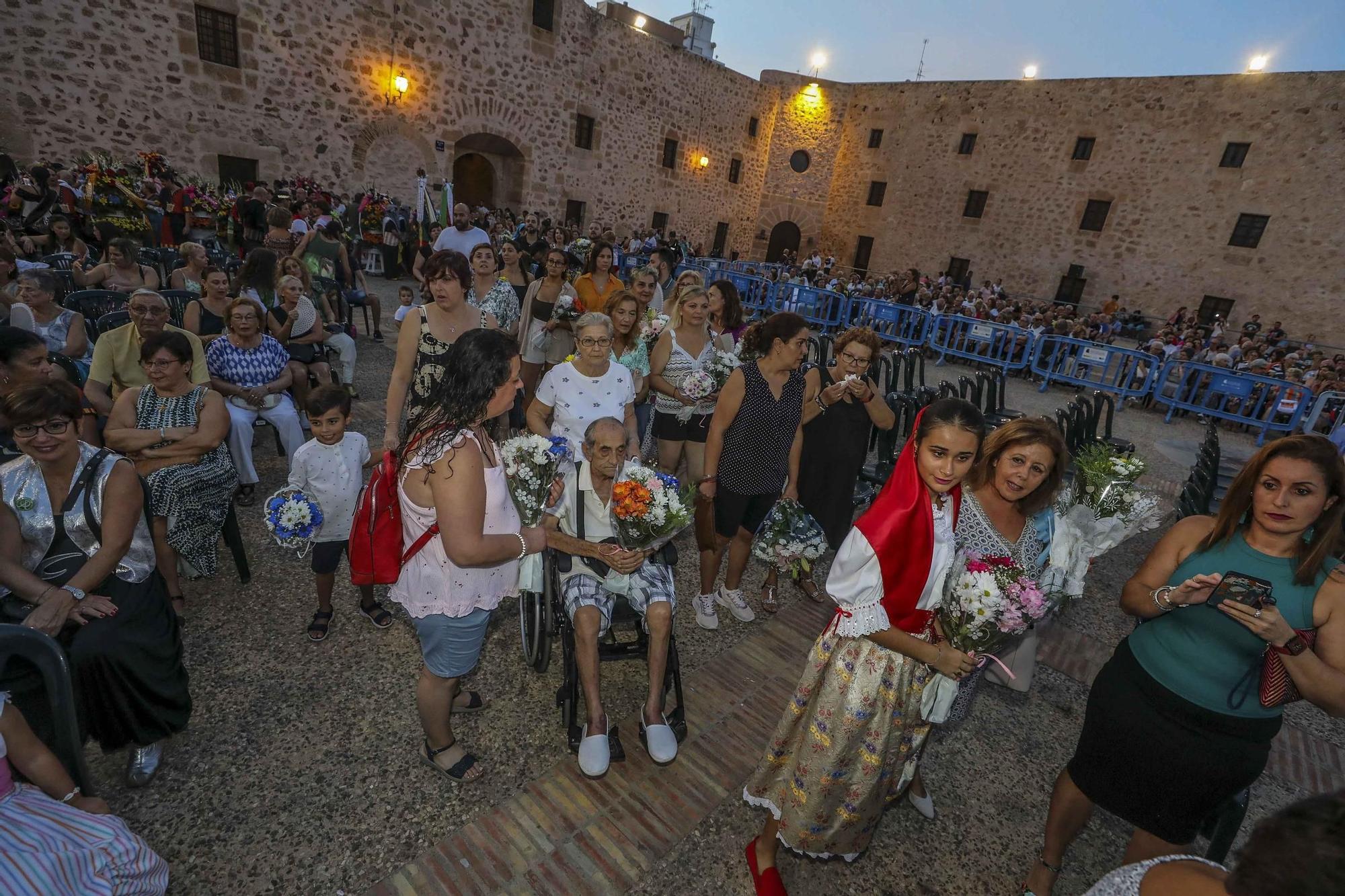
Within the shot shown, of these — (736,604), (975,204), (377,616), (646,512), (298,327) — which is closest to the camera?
(646,512)

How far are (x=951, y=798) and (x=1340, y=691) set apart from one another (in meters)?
1.67

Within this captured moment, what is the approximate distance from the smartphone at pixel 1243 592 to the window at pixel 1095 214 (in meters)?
24.8

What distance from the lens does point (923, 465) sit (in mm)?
2109

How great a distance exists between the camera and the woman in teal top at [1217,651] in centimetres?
199

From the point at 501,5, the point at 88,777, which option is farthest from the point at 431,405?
the point at 501,5

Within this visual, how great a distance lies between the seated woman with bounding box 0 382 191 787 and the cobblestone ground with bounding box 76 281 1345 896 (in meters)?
0.30

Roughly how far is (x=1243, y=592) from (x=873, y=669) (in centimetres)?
118

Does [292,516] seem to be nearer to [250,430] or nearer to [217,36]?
[250,430]

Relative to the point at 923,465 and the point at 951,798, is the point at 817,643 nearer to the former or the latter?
the point at 923,465

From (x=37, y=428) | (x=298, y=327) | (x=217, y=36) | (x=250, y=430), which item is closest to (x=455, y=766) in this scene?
(x=37, y=428)

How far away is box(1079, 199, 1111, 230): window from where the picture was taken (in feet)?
69.4

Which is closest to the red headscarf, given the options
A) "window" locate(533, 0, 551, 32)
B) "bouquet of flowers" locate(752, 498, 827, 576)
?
"bouquet of flowers" locate(752, 498, 827, 576)

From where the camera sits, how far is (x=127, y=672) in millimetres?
2555

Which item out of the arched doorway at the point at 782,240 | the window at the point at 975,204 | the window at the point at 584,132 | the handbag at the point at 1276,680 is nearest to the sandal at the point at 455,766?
the handbag at the point at 1276,680
